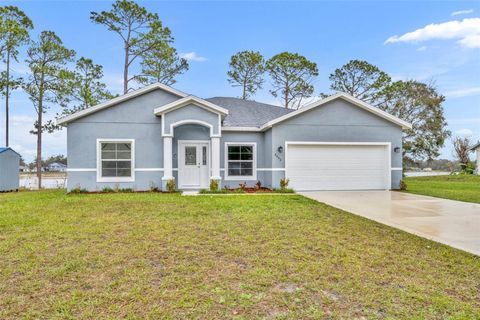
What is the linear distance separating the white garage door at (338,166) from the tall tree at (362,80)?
554 inches

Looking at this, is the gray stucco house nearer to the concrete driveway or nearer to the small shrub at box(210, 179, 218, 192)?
the small shrub at box(210, 179, 218, 192)

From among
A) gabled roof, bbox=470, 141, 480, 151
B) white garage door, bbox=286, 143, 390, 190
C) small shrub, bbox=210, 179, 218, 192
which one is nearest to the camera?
small shrub, bbox=210, 179, 218, 192

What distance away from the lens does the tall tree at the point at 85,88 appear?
21094mm

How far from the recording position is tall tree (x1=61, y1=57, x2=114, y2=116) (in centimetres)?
2109

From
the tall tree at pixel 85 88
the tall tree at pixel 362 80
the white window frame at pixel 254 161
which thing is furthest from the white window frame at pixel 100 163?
the tall tree at pixel 362 80

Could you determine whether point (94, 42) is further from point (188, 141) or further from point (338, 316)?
point (338, 316)

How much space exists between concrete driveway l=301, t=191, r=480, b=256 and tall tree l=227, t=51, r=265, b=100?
61.8ft

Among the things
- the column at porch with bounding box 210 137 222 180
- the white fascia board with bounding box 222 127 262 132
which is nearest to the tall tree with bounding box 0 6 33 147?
the white fascia board with bounding box 222 127 262 132

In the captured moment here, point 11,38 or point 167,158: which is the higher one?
point 11,38

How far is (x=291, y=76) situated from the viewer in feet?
90.5

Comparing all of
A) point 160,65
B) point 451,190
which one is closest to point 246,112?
point 160,65

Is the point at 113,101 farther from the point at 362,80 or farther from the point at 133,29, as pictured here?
the point at 362,80

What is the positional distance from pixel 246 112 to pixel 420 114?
734 inches

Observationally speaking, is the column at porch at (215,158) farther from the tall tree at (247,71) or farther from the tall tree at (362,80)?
the tall tree at (362,80)
